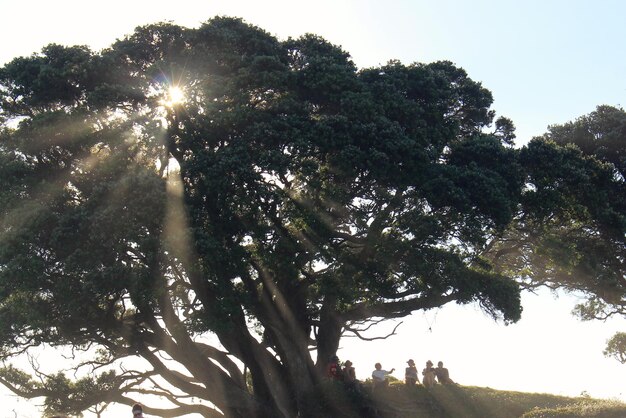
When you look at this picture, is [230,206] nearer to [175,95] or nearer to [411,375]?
[175,95]

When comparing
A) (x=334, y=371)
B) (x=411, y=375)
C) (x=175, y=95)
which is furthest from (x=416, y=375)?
(x=175, y=95)

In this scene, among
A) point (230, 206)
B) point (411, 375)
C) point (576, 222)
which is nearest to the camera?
point (230, 206)

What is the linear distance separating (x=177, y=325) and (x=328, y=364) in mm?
5963

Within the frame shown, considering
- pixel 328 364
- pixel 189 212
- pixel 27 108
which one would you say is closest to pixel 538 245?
pixel 328 364

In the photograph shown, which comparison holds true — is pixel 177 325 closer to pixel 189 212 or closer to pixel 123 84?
pixel 189 212

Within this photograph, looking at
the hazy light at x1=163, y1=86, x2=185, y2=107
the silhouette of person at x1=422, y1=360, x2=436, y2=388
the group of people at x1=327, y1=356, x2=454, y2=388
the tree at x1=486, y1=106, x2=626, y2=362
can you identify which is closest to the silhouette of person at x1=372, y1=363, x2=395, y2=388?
the group of people at x1=327, y1=356, x2=454, y2=388

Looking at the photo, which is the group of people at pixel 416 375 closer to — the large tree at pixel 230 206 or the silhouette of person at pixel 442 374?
the silhouette of person at pixel 442 374

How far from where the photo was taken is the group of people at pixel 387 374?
24734mm

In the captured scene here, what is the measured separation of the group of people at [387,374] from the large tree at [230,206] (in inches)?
37.7

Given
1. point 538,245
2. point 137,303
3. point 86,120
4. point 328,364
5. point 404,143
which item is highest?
point 86,120

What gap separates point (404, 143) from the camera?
2312cm

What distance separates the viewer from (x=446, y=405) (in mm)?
24484

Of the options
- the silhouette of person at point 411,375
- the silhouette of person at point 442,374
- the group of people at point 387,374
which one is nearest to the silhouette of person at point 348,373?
the group of people at point 387,374

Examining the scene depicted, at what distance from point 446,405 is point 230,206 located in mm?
10219
